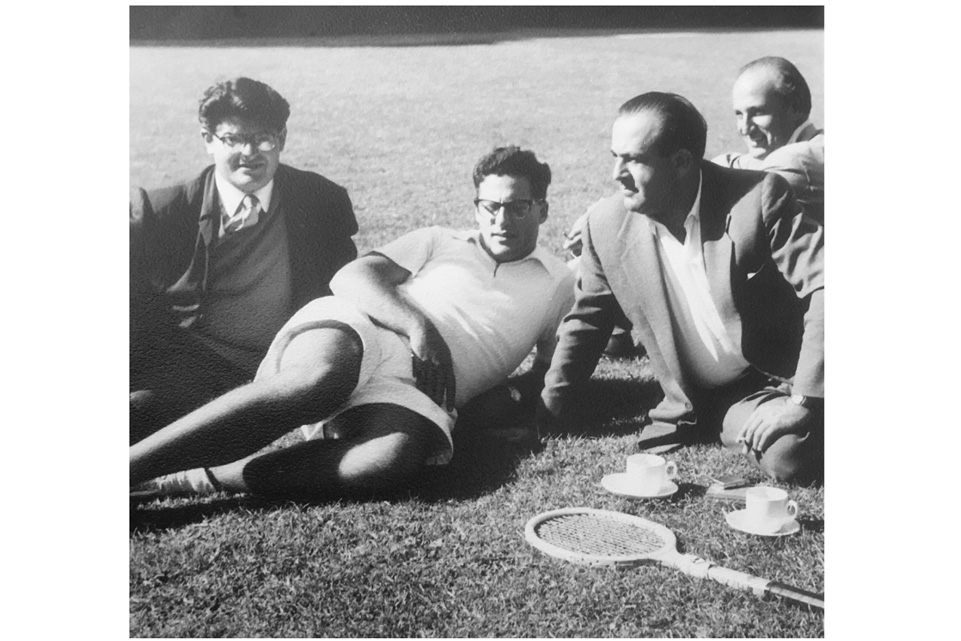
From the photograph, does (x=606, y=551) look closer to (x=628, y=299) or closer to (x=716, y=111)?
(x=628, y=299)

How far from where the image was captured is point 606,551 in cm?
393

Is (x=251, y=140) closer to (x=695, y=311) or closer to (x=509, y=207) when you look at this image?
(x=509, y=207)

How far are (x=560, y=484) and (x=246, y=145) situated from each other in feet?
7.22

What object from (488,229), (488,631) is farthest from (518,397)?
(488,631)

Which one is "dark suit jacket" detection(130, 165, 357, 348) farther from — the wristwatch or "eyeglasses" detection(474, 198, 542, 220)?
the wristwatch

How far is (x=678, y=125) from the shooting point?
4.36 m

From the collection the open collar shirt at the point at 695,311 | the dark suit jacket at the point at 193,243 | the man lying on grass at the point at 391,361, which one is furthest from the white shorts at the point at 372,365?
the open collar shirt at the point at 695,311

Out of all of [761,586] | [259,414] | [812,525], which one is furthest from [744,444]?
[259,414]

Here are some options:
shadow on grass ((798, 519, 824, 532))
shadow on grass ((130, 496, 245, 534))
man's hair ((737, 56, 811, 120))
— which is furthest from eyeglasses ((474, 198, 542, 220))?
shadow on grass ((798, 519, 824, 532))

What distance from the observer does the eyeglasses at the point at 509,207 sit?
4426mm

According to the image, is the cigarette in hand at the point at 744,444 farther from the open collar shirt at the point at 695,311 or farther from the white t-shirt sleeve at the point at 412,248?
the white t-shirt sleeve at the point at 412,248

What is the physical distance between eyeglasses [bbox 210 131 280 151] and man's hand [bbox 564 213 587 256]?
4.89 feet

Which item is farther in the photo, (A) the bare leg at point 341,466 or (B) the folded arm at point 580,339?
(B) the folded arm at point 580,339

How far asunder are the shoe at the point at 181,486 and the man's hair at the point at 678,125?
2621 millimetres
